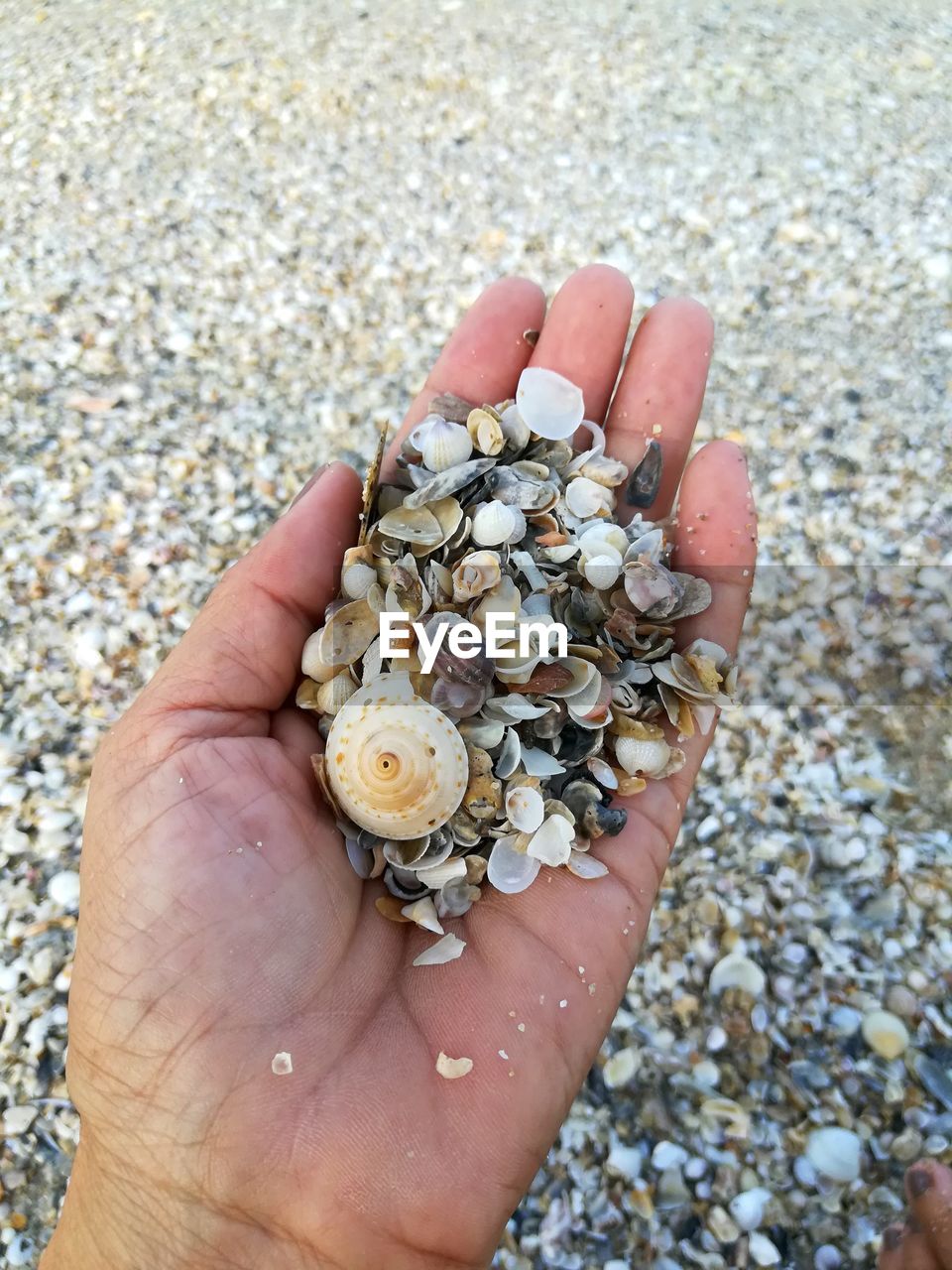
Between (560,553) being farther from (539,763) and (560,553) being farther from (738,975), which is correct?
(738,975)

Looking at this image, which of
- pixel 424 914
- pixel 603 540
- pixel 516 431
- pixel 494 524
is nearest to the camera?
pixel 424 914

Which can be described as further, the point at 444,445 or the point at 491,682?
the point at 444,445

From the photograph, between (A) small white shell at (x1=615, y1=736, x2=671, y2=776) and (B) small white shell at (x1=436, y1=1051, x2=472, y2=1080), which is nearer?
(B) small white shell at (x1=436, y1=1051, x2=472, y2=1080)

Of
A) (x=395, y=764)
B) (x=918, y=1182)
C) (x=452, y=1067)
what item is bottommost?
(x=918, y=1182)

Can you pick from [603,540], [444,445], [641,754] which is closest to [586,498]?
[603,540]

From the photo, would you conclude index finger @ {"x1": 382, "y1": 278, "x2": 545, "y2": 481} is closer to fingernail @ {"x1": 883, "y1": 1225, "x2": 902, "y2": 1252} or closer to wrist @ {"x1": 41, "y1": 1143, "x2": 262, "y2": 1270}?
wrist @ {"x1": 41, "y1": 1143, "x2": 262, "y2": 1270}

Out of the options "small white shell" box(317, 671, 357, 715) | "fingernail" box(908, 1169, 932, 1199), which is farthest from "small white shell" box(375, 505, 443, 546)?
"fingernail" box(908, 1169, 932, 1199)
